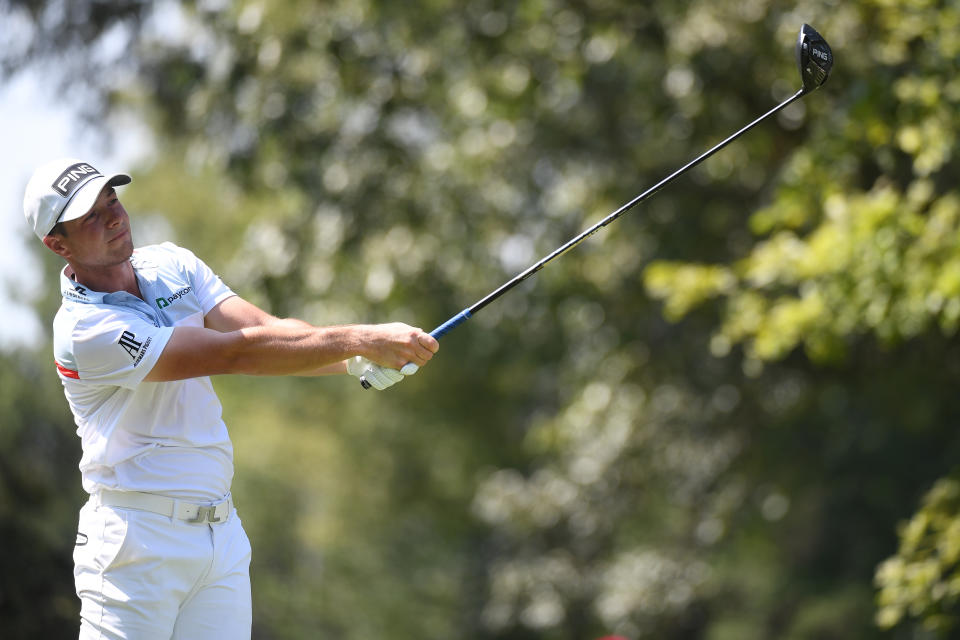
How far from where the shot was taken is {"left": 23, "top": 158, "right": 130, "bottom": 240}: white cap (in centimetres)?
340

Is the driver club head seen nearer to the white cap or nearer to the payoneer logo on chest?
the payoneer logo on chest

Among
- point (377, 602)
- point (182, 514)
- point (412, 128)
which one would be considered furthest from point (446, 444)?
point (182, 514)

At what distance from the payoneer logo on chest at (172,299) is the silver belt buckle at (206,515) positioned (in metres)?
0.62

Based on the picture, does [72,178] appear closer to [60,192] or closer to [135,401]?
[60,192]

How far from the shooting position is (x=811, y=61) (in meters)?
4.80

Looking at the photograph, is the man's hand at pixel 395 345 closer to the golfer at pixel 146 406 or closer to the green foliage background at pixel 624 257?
the golfer at pixel 146 406

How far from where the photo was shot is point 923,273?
5930 millimetres

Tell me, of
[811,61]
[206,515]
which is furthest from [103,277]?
[811,61]

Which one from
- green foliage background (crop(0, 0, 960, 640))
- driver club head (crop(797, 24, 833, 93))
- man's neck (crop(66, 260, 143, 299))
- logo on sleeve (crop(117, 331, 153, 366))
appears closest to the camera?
logo on sleeve (crop(117, 331, 153, 366))

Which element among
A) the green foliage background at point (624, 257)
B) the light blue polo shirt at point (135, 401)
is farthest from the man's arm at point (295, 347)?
the green foliage background at point (624, 257)

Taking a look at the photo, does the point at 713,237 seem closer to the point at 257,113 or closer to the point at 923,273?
the point at 257,113

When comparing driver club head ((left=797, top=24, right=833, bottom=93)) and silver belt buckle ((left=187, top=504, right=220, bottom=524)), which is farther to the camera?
driver club head ((left=797, top=24, right=833, bottom=93))

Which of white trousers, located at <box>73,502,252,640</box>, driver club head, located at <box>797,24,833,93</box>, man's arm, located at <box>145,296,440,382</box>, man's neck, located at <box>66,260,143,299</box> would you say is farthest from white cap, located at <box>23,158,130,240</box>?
driver club head, located at <box>797,24,833,93</box>

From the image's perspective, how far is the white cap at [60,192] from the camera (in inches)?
134
